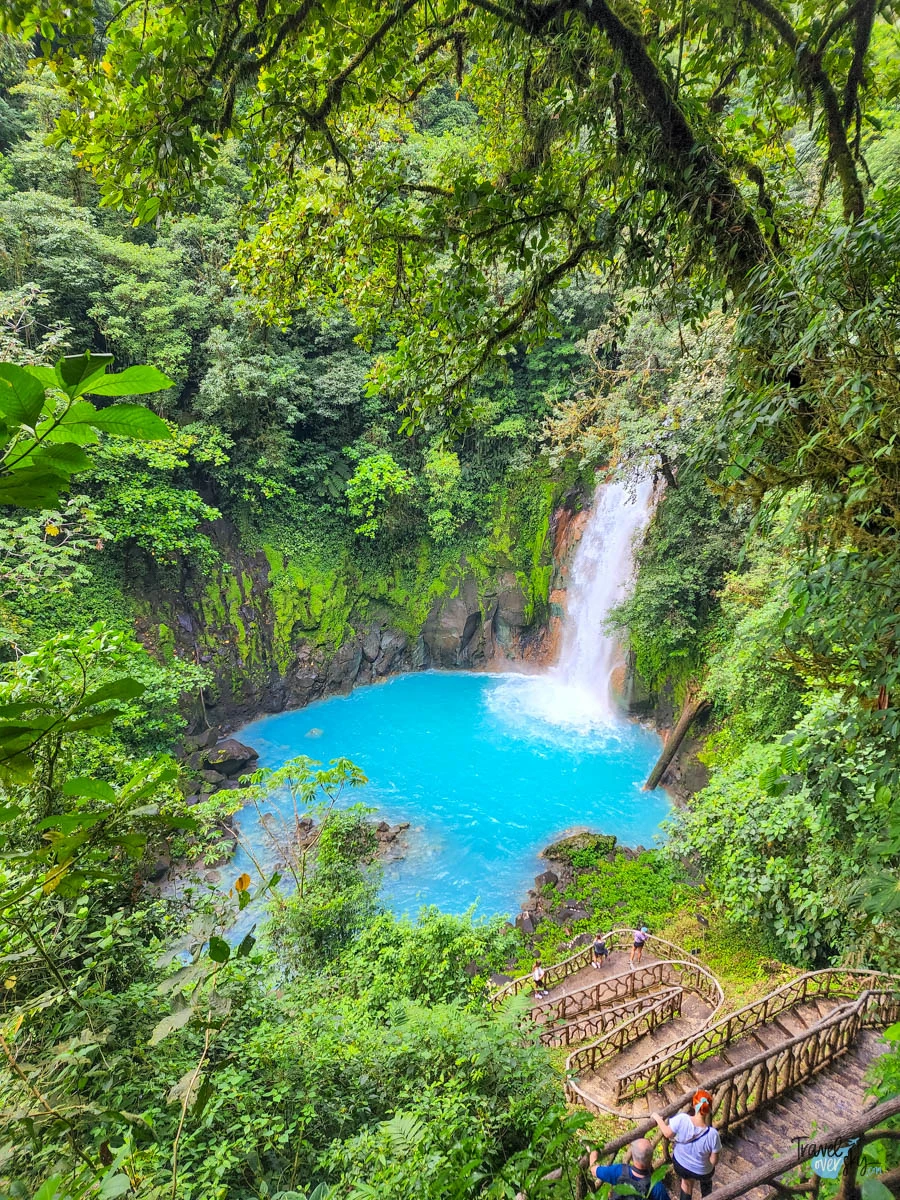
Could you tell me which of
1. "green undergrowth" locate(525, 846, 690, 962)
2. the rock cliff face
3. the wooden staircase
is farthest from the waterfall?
the wooden staircase

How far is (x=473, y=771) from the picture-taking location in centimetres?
1248

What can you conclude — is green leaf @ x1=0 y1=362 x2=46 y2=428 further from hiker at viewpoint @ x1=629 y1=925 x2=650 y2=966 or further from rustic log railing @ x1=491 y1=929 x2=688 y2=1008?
hiker at viewpoint @ x1=629 y1=925 x2=650 y2=966

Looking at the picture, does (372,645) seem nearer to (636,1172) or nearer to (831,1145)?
(636,1172)

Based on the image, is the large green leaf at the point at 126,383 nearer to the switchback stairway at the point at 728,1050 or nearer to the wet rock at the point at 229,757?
the switchback stairway at the point at 728,1050

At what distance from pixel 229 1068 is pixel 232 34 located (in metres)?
4.05

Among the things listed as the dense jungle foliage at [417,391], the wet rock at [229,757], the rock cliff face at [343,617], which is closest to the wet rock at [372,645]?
the rock cliff face at [343,617]

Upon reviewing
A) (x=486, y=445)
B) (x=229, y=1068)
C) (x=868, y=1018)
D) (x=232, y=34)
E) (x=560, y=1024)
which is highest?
(x=486, y=445)

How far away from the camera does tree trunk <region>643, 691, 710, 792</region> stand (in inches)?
414

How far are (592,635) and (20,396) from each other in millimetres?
14454

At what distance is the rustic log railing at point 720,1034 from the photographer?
199 inches

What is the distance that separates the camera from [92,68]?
6.20 ft

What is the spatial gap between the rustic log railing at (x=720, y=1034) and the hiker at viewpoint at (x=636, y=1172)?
2.18 metres

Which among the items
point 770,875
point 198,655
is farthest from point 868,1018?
point 198,655

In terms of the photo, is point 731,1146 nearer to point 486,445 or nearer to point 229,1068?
point 229,1068
